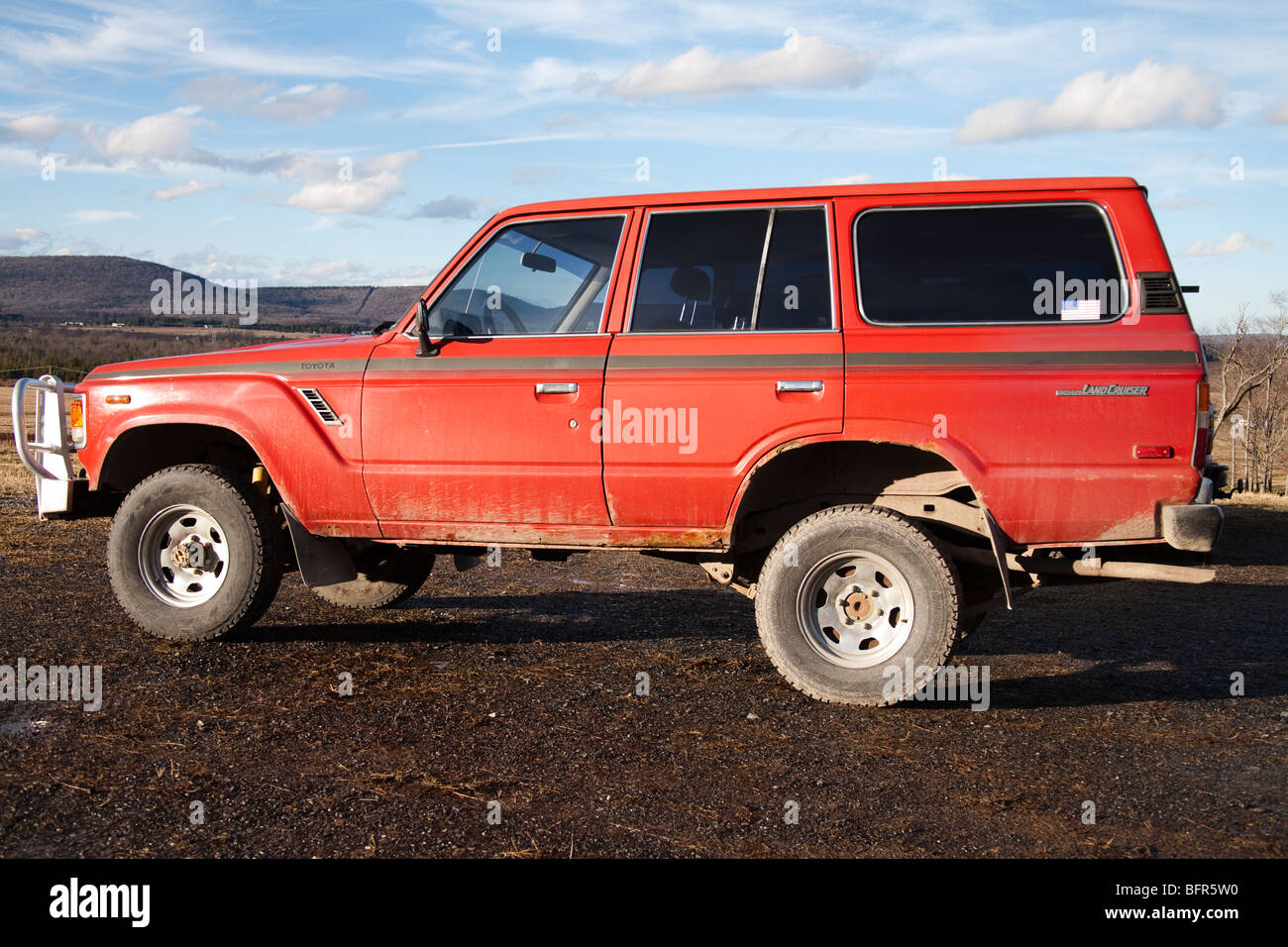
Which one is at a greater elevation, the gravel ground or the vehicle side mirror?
the vehicle side mirror

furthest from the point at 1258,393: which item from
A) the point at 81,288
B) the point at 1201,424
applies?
the point at 81,288

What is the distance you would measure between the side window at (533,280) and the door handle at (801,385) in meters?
1.08

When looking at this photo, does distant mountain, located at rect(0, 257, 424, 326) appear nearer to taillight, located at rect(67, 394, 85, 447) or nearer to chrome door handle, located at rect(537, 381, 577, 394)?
taillight, located at rect(67, 394, 85, 447)

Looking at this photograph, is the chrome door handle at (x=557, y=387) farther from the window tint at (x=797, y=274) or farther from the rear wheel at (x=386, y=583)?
the rear wheel at (x=386, y=583)

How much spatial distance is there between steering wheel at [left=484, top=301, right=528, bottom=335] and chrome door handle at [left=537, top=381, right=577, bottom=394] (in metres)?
0.42

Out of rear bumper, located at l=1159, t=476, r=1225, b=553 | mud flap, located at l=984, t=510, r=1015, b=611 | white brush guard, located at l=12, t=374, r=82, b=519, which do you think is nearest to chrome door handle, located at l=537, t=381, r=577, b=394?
mud flap, located at l=984, t=510, r=1015, b=611

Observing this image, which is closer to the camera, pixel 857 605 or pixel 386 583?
pixel 857 605

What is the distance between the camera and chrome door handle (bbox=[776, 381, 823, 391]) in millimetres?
4902

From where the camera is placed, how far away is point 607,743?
4.38 metres

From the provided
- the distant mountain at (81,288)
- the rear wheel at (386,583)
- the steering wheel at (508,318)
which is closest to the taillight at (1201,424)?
the steering wheel at (508,318)

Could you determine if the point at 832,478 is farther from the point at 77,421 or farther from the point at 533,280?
the point at 77,421

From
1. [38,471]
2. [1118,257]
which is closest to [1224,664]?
Answer: [1118,257]

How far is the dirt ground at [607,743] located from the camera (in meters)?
3.46

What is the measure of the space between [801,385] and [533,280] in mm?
1529
